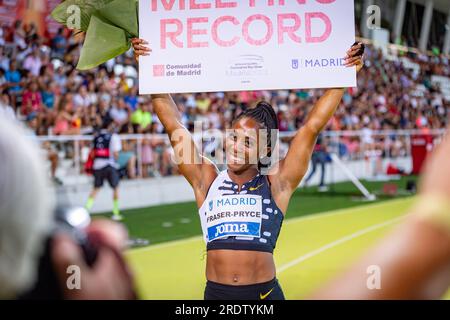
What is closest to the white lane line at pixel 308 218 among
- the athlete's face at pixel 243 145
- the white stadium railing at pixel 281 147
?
the white stadium railing at pixel 281 147

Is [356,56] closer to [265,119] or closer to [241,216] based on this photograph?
[265,119]

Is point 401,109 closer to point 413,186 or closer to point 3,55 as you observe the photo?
point 413,186

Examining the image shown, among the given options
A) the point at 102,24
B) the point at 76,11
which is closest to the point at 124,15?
the point at 102,24

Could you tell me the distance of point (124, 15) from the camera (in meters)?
3.38

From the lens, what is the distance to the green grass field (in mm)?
5480

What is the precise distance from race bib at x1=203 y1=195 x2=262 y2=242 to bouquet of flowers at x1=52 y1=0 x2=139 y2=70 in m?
0.89

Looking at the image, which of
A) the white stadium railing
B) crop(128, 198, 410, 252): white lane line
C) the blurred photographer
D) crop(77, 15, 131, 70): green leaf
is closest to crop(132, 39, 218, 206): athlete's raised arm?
crop(77, 15, 131, 70): green leaf

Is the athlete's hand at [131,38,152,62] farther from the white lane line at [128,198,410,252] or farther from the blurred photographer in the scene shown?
the white lane line at [128,198,410,252]

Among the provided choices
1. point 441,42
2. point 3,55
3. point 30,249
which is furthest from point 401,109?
point 30,249

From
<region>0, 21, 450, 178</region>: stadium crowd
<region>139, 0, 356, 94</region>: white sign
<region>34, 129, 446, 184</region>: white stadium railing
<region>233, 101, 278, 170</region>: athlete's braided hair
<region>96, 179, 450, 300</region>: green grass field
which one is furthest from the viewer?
<region>34, 129, 446, 184</region>: white stadium railing

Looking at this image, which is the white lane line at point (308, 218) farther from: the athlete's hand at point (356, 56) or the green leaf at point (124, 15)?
the athlete's hand at point (356, 56)

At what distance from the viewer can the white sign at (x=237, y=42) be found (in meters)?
3.28

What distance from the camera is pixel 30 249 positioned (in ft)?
2.66

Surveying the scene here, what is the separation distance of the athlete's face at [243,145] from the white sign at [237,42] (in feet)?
0.96
